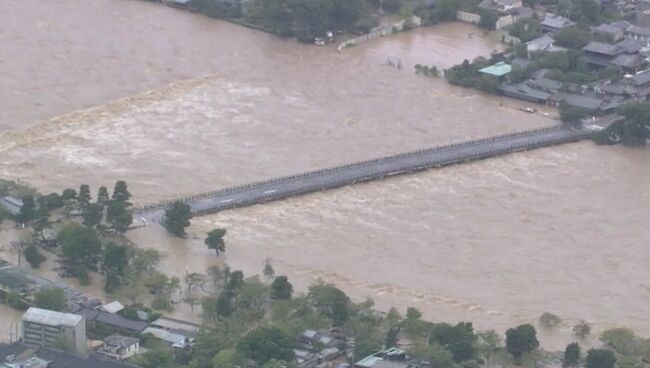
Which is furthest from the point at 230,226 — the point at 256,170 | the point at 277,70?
the point at 277,70

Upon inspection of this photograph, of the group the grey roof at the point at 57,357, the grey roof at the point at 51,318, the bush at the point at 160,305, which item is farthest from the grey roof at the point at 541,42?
the grey roof at the point at 57,357

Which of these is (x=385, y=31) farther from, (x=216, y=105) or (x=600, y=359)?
(x=600, y=359)

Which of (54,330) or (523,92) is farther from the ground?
(523,92)

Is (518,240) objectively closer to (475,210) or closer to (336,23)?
(475,210)

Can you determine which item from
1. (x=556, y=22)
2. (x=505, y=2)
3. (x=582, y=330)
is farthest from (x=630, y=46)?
(x=582, y=330)

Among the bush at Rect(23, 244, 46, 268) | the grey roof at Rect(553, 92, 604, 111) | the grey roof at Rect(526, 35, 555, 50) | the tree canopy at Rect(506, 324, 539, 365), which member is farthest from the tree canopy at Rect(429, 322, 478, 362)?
the grey roof at Rect(526, 35, 555, 50)
